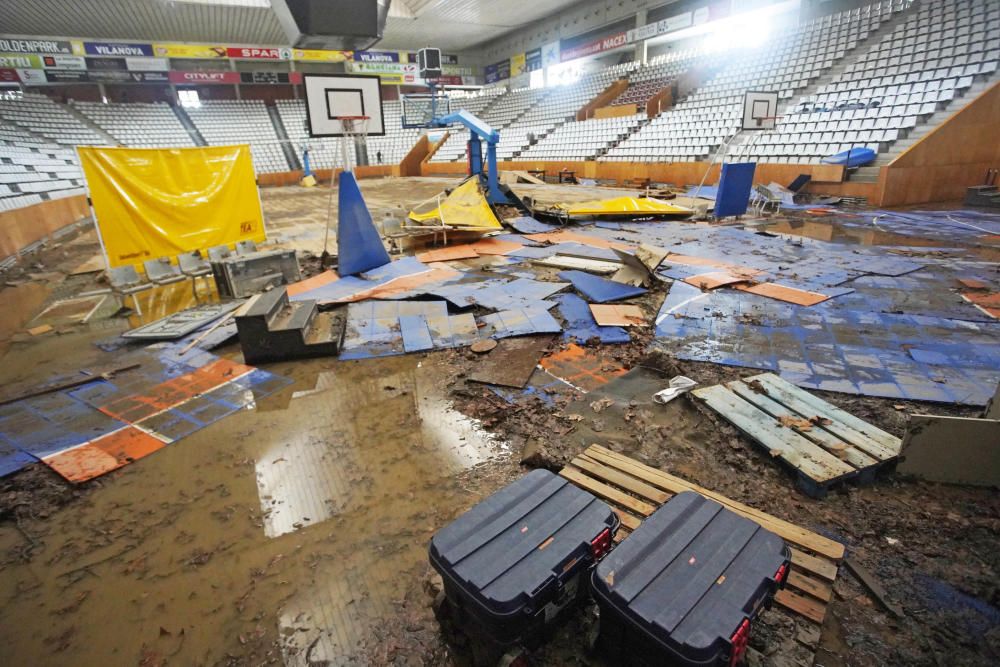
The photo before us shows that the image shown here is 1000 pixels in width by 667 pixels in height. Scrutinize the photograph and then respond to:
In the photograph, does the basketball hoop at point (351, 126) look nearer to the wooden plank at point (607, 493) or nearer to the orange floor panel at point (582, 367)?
the orange floor panel at point (582, 367)

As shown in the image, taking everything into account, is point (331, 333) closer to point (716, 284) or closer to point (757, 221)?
point (716, 284)

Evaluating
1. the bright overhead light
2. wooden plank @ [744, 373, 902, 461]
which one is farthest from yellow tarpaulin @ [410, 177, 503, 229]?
the bright overhead light

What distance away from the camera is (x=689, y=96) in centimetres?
2080

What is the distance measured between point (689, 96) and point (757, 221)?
13164 mm

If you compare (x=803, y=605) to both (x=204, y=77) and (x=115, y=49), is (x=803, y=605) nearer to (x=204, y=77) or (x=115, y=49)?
(x=115, y=49)

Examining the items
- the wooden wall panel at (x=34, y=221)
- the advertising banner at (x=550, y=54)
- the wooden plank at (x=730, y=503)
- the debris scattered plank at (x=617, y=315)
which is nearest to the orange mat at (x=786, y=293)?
the debris scattered plank at (x=617, y=315)

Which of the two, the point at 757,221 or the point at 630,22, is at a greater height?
the point at 630,22

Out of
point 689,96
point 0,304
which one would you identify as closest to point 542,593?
point 0,304

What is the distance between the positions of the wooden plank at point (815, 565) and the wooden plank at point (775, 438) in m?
0.59

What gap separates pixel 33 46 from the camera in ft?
73.7

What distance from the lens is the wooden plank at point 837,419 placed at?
2.87 metres

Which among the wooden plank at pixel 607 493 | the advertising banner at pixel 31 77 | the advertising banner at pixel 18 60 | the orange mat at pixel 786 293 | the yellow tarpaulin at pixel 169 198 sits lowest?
the wooden plank at pixel 607 493

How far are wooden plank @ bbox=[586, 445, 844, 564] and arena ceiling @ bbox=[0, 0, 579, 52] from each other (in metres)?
26.4

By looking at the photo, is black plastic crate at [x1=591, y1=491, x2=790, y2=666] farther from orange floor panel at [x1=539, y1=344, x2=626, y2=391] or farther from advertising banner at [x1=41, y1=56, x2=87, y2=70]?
advertising banner at [x1=41, y1=56, x2=87, y2=70]
